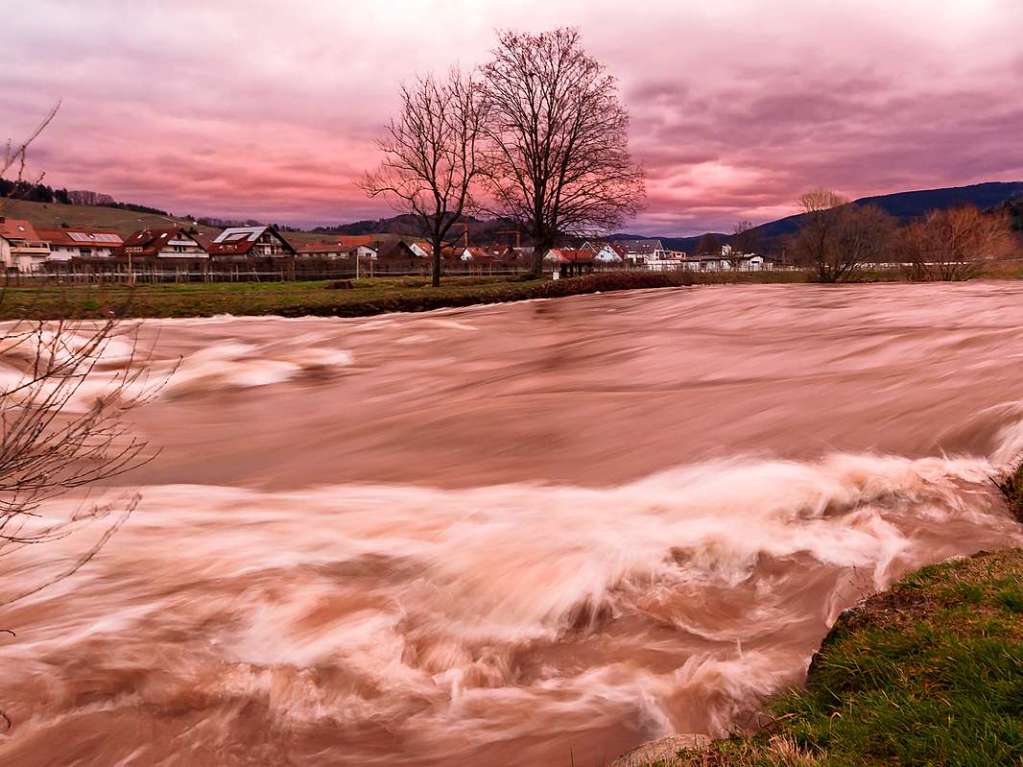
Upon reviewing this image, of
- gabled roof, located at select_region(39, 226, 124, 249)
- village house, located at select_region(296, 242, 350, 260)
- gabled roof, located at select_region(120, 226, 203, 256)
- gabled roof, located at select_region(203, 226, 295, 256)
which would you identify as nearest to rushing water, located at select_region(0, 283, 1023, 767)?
gabled roof, located at select_region(203, 226, 295, 256)

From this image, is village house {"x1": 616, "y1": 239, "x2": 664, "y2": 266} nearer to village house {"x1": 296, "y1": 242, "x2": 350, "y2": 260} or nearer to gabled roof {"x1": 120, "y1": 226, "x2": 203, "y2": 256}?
village house {"x1": 296, "y1": 242, "x2": 350, "y2": 260}

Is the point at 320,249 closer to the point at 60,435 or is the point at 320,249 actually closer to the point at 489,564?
the point at 60,435

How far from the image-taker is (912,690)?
2453 mm

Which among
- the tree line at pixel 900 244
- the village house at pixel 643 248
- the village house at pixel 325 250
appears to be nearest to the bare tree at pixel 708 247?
the village house at pixel 643 248

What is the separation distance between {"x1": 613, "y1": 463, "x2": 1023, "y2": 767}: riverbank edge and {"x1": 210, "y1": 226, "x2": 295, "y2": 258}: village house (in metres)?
87.0

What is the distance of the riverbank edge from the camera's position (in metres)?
2.16

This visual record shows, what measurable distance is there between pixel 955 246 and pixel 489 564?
45.2 m

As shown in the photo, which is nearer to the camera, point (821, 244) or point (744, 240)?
point (821, 244)

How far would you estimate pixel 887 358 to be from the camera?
1111cm

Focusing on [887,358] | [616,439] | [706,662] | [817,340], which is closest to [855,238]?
[817,340]

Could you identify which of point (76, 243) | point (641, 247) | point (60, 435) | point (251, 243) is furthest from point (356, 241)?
point (60, 435)

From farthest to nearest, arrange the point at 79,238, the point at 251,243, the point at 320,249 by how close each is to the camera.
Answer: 1. the point at 79,238
2. the point at 320,249
3. the point at 251,243

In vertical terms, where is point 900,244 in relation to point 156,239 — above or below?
below

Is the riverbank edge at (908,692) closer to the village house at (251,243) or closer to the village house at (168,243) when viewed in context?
the village house at (251,243)
